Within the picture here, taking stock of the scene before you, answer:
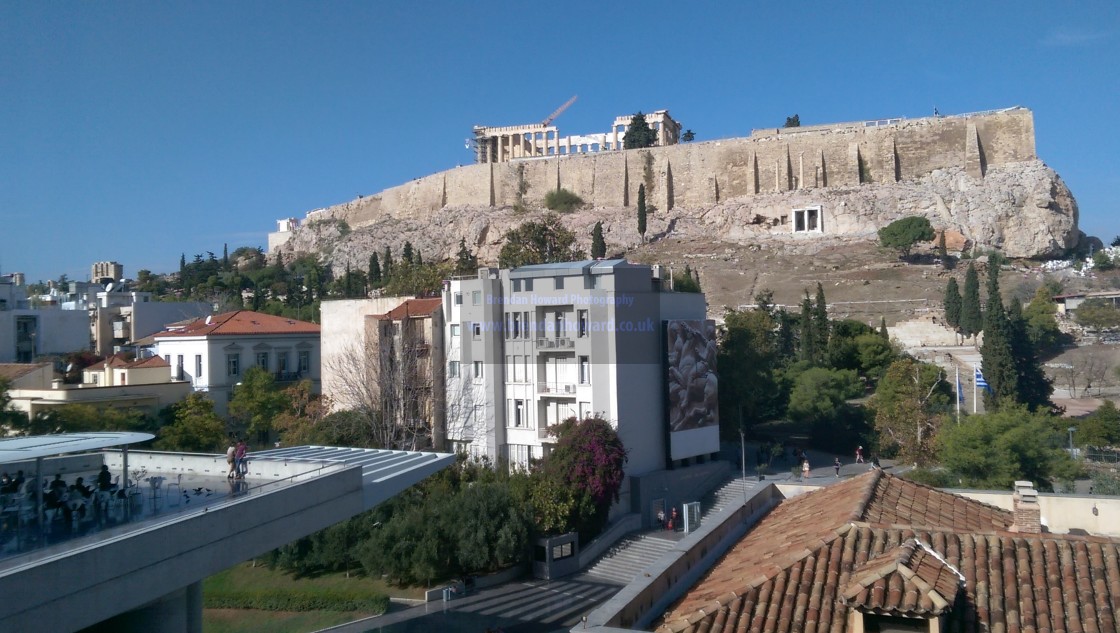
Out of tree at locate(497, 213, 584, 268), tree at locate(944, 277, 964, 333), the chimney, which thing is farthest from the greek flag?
the chimney

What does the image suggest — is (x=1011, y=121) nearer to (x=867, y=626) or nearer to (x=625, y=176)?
(x=625, y=176)

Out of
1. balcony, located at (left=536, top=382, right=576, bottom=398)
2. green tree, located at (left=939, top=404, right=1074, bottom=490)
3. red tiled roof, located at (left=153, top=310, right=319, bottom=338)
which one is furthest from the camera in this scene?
red tiled roof, located at (left=153, top=310, right=319, bottom=338)

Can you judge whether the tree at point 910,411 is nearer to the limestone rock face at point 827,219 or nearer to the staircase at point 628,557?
the staircase at point 628,557

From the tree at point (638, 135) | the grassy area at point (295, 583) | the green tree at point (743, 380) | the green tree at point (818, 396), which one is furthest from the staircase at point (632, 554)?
the tree at point (638, 135)

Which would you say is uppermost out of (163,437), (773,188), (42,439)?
(773,188)

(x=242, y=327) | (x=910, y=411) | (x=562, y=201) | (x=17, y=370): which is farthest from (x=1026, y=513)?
(x=562, y=201)

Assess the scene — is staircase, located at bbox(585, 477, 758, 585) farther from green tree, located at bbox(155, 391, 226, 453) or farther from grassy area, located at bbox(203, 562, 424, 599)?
green tree, located at bbox(155, 391, 226, 453)


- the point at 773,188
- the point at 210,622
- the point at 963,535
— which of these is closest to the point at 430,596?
the point at 210,622
